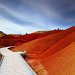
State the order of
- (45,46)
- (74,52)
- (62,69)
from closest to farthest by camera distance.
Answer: (62,69), (74,52), (45,46)

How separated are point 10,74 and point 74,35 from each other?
26045mm

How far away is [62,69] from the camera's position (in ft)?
56.9

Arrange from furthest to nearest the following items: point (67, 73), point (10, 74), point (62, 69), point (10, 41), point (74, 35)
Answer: point (10, 41) < point (74, 35) < point (62, 69) < point (67, 73) < point (10, 74)

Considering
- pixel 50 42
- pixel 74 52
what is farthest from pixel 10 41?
pixel 74 52

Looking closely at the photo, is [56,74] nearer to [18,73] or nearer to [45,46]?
[18,73]

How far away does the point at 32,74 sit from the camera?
1418cm

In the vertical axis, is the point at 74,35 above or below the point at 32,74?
above

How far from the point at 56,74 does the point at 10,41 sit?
56.5m

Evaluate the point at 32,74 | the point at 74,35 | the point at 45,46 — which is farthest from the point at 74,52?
the point at 45,46

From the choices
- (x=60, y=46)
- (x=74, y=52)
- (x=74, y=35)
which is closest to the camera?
(x=74, y=52)

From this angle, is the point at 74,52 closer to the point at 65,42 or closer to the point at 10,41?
the point at 65,42

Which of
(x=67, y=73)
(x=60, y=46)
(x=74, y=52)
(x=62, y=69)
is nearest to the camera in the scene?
(x=67, y=73)

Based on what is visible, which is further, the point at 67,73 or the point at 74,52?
the point at 74,52

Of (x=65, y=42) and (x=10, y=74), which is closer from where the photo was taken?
(x=10, y=74)
